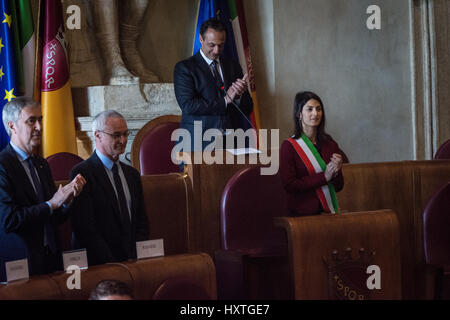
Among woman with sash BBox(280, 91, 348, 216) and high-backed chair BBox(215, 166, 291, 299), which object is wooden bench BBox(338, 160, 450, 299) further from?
woman with sash BBox(280, 91, 348, 216)

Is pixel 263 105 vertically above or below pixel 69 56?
below

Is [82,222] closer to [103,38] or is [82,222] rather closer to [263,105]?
[103,38]

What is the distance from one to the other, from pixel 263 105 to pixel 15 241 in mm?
3967

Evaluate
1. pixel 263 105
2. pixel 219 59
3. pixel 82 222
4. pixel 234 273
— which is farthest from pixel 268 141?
pixel 82 222

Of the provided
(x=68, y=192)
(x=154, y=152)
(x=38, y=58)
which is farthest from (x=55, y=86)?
(x=68, y=192)

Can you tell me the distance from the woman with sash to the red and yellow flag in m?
2.48

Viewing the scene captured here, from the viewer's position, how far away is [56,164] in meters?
4.33

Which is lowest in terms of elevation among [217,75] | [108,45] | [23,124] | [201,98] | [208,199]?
[208,199]

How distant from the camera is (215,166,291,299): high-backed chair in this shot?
3557mm

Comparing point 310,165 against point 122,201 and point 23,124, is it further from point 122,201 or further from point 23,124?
point 23,124

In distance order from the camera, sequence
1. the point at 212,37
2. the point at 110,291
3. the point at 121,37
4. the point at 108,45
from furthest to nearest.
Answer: the point at 121,37 → the point at 108,45 → the point at 212,37 → the point at 110,291

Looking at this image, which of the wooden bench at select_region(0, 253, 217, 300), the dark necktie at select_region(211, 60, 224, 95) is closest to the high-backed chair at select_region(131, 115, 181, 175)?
the dark necktie at select_region(211, 60, 224, 95)

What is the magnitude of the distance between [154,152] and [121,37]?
5.21 ft

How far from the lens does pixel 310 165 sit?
3.37 metres
